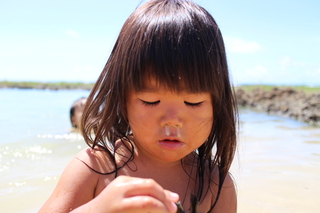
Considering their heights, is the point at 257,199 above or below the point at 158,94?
below

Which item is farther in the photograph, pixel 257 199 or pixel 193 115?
pixel 257 199

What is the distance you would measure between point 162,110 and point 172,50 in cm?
27

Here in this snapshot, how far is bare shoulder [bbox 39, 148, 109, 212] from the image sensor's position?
1.59 m

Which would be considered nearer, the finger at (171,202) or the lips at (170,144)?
the finger at (171,202)

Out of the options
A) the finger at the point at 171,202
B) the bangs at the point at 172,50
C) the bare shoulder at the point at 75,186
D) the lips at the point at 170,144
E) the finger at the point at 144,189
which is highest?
the bangs at the point at 172,50

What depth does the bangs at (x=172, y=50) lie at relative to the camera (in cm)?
153

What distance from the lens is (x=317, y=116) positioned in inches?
329

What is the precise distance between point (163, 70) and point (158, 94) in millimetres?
106

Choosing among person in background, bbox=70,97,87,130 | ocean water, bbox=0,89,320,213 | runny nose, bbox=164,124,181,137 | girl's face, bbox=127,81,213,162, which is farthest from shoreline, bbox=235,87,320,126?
runny nose, bbox=164,124,181,137

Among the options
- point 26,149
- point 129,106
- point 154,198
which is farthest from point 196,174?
point 26,149

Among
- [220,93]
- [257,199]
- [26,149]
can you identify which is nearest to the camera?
[220,93]

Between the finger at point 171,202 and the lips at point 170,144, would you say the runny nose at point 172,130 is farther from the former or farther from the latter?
the finger at point 171,202

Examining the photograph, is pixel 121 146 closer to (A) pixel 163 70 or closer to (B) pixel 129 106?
(B) pixel 129 106

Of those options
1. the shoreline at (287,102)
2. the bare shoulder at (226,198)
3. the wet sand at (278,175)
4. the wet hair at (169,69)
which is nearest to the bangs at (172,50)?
the wet hair at (169,69)
